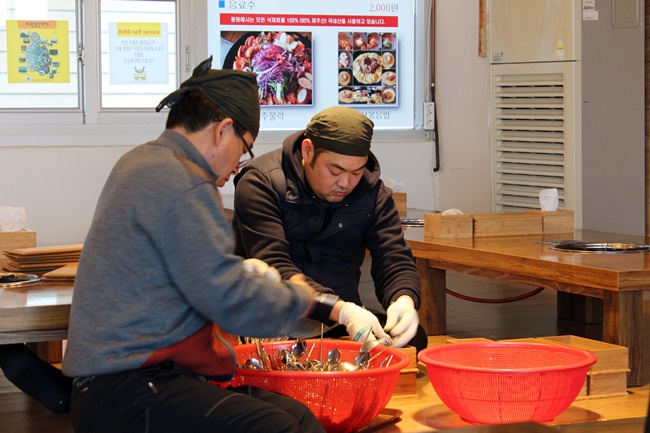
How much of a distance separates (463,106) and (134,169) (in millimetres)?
5780

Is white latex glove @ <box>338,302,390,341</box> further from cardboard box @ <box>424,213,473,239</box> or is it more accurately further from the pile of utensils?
cardboard box @ <box>424,213,473,239</box>

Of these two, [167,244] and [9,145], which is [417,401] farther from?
[9,145]

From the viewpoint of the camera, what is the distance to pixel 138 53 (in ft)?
23.3

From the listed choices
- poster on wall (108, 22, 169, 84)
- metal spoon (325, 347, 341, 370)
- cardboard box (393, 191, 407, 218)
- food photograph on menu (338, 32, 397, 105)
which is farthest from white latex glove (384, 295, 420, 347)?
food photograph on menu (338, 32, 397, 105)

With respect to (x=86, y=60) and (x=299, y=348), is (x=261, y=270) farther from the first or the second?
(x=86, y=60)

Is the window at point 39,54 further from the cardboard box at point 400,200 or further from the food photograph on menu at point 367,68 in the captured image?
the cardboard box at point 400,200

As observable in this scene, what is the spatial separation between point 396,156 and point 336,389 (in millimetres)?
5289

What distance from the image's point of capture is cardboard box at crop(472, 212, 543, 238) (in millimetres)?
4324

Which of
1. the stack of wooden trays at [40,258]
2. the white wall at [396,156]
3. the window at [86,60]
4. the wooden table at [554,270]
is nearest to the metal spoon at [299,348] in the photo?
the stack of wooden trays at [40,258]

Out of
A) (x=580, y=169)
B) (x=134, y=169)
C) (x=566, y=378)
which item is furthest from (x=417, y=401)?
(x=580, y=169)

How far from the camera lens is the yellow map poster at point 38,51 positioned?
6.85 m

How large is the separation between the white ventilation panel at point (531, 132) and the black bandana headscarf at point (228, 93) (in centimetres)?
407

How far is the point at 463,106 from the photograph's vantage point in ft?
25.2

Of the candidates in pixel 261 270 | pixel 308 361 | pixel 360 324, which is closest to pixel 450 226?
pixel 360 324
